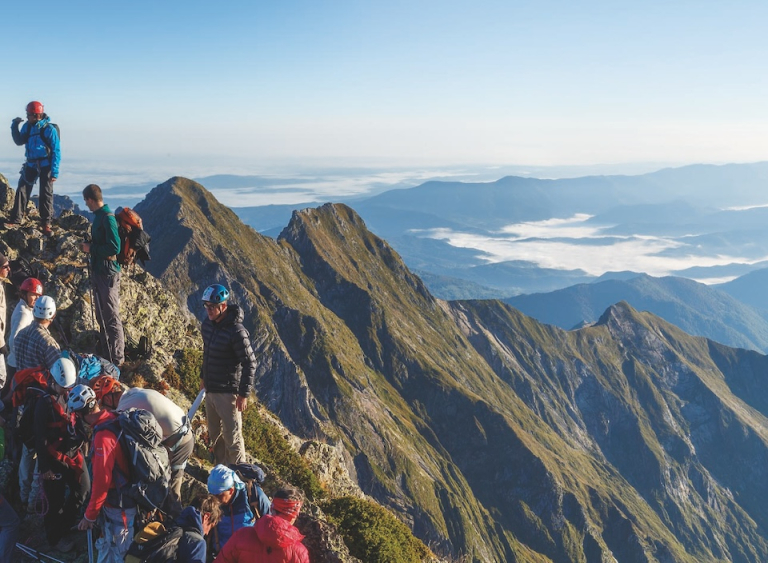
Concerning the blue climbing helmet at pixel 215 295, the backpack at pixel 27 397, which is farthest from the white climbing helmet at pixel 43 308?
the blue climbing helmet at pixel 215 295

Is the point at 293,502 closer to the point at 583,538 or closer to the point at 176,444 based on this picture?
the point at 176,444

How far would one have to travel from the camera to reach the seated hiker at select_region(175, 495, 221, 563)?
9.85 meters

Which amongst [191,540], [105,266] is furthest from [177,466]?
[105,266]

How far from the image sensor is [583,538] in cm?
19950

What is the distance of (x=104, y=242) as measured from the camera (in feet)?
57.3

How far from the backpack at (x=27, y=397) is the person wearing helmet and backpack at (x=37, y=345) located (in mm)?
956

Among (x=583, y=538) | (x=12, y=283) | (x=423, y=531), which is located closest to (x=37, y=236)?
(x=12, y=283)

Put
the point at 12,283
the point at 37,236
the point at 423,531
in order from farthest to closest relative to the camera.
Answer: the point at 423,531 < the point at 37,236 < the point at 12,283

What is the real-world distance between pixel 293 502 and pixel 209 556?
2.84m

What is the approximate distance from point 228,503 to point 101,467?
2.46 meters

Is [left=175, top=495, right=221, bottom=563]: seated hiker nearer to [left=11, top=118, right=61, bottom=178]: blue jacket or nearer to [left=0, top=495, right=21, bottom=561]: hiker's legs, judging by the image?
[left=0, top=495, right=21, bottom=561]: hiker's legs

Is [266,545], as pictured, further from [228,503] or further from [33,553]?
[33,553]

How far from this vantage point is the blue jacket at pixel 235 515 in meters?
10.8

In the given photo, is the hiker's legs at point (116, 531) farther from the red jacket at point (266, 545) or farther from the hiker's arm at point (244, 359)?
the hiker's arm at point (244, 359)
